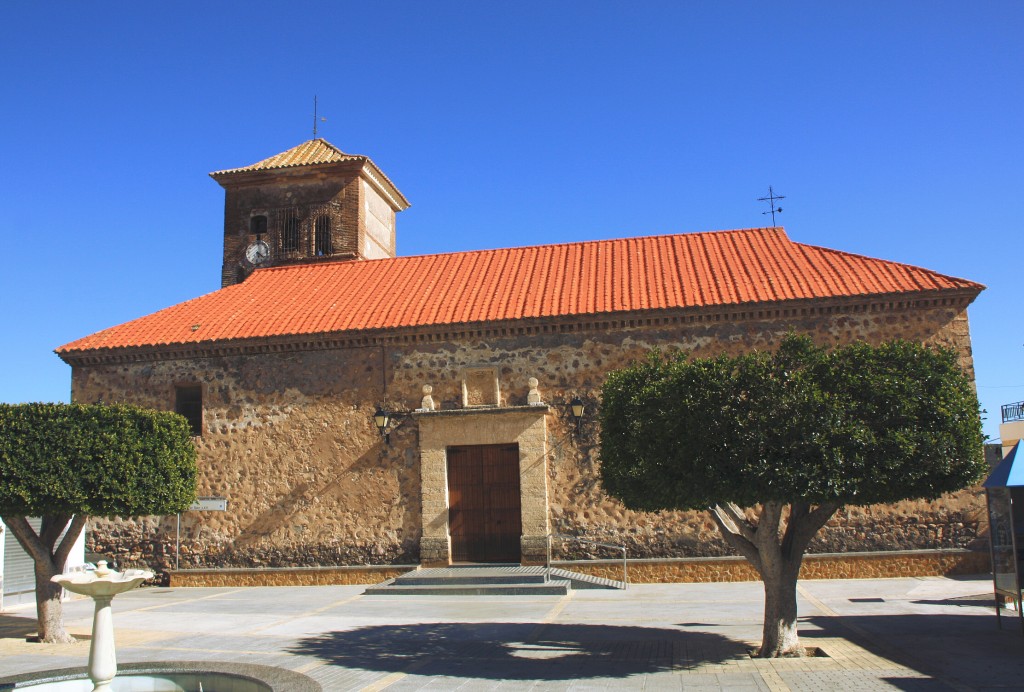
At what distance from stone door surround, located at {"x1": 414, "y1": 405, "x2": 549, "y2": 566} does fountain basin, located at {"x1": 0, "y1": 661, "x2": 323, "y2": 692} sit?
7.53 meters

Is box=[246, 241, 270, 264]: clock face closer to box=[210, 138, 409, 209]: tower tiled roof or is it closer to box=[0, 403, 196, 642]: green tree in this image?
box=[210, 138, 409, 209]: tower tiled roof

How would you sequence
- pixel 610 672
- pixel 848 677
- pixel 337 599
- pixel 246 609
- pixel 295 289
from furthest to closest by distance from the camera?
pixel 295 289, pixel 337 599, pixel 246 609, pixel 610 672, pixel 848 677

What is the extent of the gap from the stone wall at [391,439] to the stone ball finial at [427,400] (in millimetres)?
207

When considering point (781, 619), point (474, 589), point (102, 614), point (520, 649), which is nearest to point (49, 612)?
point (102, 614)

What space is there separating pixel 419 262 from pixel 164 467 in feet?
32.4

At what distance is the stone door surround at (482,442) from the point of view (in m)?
16.0

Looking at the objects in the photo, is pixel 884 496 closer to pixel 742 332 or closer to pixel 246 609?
pixel 742 332

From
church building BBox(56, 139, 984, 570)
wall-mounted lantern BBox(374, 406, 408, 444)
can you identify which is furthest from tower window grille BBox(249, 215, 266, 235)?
wall-mounted lantern BBox(374, 406, 408, 444)

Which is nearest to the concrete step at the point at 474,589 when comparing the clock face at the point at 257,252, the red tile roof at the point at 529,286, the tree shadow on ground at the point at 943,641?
the tree shadow on ground at the point at 943,641

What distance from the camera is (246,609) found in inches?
543

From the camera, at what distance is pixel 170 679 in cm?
851

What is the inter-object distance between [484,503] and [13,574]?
30.8ft

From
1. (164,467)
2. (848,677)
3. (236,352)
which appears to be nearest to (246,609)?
(164,467)

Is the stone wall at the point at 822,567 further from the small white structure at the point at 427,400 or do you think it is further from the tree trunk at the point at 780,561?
the tree trunk at the point at 780,561
